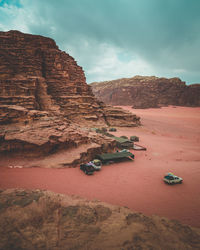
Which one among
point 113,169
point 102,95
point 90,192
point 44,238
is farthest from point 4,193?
point 102,95

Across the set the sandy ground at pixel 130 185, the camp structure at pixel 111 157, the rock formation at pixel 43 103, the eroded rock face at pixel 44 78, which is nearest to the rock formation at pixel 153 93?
the rock formation at pixel 43 103

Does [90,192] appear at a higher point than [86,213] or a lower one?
lower

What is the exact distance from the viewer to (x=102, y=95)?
10512 centimetres

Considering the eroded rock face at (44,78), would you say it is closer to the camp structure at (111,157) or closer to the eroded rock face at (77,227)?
the camp structure at (111,157)

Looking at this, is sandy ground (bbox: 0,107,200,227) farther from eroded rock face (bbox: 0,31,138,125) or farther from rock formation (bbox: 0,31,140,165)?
eroded rock face (bbox: 0,31,138,125)

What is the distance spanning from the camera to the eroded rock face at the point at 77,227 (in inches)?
139

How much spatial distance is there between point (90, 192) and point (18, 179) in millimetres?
4896

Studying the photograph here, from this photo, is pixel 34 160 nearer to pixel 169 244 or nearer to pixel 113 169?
pixel 113 169

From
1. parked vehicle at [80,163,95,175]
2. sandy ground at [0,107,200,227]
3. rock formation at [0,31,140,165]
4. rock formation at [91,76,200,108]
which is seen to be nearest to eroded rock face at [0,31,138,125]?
rock formation at [0,31,140,165]

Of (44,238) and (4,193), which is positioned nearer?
(44,238)

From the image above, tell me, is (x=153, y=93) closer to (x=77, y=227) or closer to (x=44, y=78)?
(x=44, y=78)

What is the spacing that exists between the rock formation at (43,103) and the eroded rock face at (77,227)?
25.3 ft

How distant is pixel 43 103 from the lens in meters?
26.3

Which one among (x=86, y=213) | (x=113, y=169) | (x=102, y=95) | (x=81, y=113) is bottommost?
(x=113, y=169)
